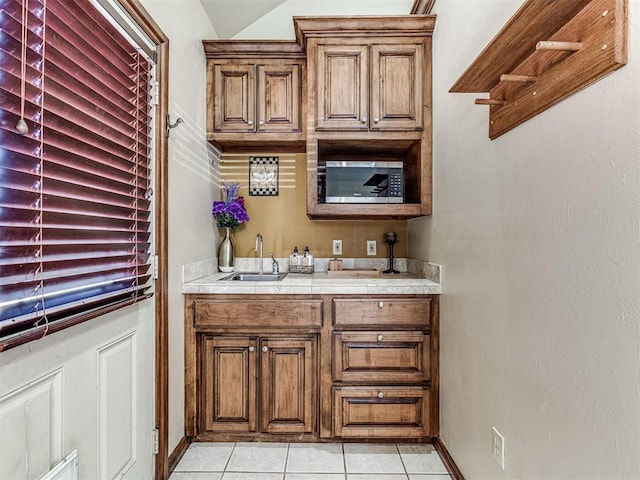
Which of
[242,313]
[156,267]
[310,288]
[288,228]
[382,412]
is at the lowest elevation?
[382,412]

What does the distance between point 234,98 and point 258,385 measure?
6.02 feet

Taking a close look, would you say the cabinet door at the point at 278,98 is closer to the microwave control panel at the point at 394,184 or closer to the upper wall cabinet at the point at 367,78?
the upper wall cabinet at the point at 367,78

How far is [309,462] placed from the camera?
5.96 ft

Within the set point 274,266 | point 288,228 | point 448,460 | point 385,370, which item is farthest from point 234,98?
point 448,460

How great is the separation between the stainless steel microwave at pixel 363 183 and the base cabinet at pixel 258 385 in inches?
36.0

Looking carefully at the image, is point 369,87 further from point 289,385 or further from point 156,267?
point 289,385

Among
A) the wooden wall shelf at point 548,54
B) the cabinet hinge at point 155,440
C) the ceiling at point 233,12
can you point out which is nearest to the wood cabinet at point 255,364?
the cabinet hinge at point 155,440

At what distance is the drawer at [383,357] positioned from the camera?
194 centimetres

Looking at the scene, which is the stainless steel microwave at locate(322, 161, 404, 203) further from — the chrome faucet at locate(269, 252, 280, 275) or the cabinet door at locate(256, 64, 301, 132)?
the chrome faucet at locate(269, 252, 280, 275)

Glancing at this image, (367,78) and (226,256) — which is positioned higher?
(367,78)

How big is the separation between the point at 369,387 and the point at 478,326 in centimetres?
78

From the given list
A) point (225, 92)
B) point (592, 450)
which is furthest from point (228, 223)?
point (592, 450)

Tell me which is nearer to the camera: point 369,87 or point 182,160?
point 182,160

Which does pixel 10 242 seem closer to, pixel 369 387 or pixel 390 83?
pixel 369 387
